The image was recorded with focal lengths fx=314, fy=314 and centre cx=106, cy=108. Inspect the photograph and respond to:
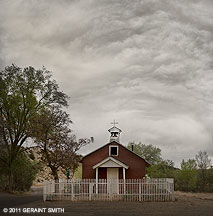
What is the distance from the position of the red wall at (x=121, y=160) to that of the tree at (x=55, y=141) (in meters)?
1.40

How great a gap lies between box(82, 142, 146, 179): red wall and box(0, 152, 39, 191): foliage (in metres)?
9.24

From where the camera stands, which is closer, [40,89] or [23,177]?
[40,89]

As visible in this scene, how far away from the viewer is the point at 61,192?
82.5ft

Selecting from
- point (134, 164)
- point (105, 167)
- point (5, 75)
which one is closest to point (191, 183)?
point (134, 164)

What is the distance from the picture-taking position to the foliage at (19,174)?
37.3m

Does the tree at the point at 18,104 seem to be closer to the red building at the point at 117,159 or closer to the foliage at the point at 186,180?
the red building at the point at 117,159

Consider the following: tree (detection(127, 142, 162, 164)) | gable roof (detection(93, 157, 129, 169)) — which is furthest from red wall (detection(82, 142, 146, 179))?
tree (detection(127, 142, 162, 164))

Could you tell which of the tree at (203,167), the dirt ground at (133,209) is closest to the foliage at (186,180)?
the tree at (203,167)

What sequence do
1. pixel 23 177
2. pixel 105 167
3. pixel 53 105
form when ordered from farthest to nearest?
pixel 23 177 < pixel 53 105 < pixel 105 167

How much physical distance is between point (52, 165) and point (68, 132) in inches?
164

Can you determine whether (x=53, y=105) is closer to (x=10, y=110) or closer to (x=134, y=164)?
(x=10, y=110)

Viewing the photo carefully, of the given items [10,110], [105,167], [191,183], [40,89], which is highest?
[40,89]

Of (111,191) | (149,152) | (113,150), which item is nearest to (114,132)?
(113,150)

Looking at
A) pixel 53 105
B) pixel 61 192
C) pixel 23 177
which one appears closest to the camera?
pixel 61 192
